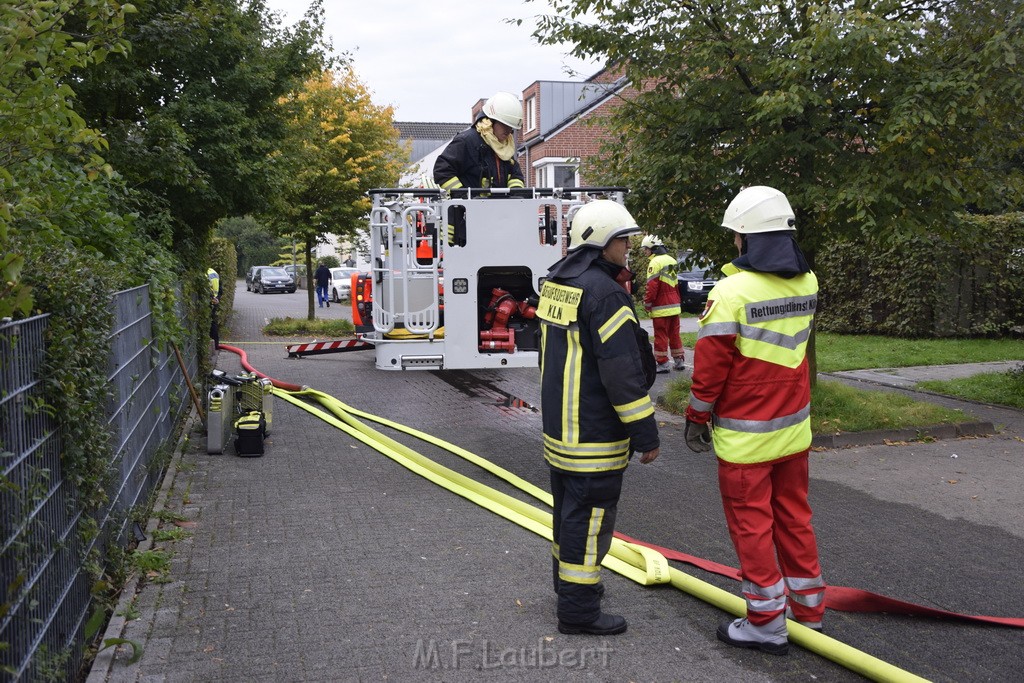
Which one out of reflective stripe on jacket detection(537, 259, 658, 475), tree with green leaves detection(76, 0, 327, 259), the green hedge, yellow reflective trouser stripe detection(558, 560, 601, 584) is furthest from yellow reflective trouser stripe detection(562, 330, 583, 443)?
the green hedge

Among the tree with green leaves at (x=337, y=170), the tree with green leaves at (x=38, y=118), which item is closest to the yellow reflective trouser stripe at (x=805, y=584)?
the tree with green leaves at (x=38, y=118)

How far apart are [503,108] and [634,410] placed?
518 centimetres

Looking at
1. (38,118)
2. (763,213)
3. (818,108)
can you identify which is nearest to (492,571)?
(763,213)

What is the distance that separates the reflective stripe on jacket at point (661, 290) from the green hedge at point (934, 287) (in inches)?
111

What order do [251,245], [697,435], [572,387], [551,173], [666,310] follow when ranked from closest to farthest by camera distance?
[572,387] < [697,435] < [666,310] < [551,173] < [251,245]

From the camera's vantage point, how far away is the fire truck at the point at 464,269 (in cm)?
866

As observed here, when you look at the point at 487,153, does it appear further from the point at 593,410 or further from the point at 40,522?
the point at 40,522

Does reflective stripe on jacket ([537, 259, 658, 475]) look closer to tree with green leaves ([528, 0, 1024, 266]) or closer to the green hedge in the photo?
tree with green leaves ([528, 0, 1024, 266])

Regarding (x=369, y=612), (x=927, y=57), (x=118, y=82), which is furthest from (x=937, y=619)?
(x=118, y=82)

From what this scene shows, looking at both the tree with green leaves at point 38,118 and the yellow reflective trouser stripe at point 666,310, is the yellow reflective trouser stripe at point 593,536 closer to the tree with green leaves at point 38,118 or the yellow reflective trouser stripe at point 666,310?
the tree with green leaves at point 38,118

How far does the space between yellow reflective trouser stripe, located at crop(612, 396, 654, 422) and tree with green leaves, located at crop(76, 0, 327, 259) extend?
21.9ft

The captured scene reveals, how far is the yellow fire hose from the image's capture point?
13.5ft

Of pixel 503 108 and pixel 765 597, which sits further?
pixel 503 108

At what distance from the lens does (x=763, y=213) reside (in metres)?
4.50
